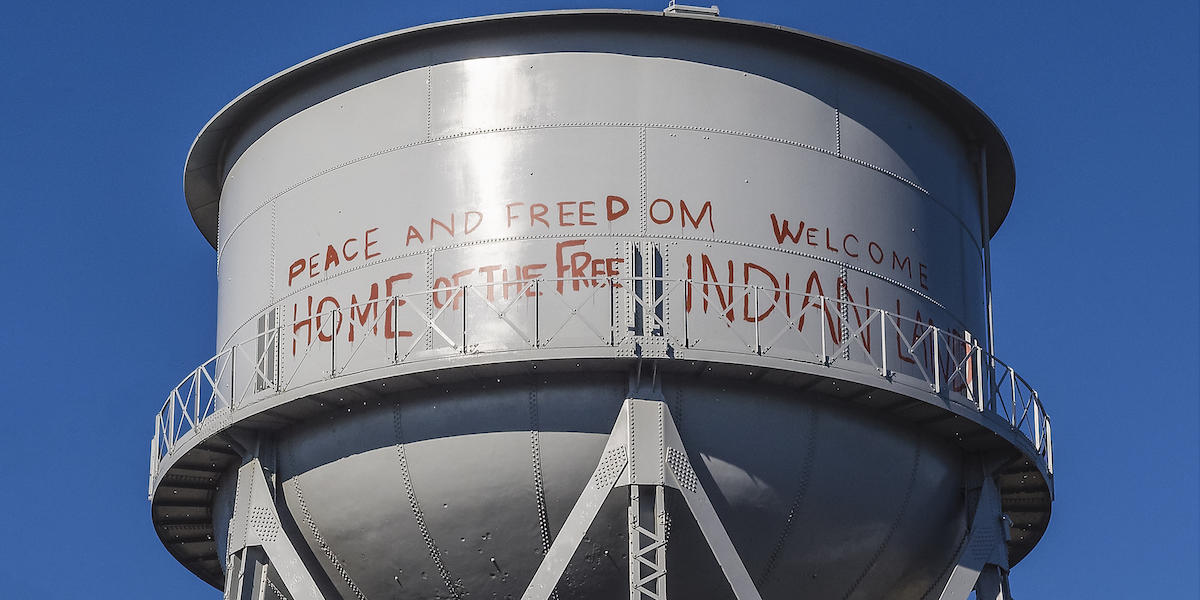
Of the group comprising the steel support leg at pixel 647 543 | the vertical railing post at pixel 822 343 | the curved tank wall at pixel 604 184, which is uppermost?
the curved tank wall at pixel 604 184

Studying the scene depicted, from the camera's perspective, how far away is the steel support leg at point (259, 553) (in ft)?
67.2

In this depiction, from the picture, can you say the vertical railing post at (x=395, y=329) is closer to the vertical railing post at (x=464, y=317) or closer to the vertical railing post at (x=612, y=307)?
the vertical railing post at (x=464, y=317)

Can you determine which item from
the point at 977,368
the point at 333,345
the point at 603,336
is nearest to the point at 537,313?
the point at 603,336

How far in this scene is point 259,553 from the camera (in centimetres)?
2094

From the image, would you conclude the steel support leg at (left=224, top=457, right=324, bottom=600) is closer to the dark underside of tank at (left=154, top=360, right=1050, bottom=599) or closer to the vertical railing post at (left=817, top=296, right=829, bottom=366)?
the dark underside of tank at (left=154, top=360, right=1050, bottom=599)

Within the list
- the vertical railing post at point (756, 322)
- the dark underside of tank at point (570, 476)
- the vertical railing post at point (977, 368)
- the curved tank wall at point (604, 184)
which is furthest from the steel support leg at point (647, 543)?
the vertical railing post at point (977, 368)

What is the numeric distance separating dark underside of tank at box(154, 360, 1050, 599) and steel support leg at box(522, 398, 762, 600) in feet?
1.02

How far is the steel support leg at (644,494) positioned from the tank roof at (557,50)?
412 cm

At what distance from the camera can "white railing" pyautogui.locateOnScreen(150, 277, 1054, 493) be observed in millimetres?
19781

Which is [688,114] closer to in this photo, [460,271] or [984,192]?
[460,271]

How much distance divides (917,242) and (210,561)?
362 inches

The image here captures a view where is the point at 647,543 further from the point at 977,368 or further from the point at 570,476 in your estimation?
the point at 977,368

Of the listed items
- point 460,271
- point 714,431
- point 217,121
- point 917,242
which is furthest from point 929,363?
point 217,121

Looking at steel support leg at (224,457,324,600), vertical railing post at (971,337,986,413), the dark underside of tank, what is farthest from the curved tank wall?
steel support leg at (224,457,324,600)
